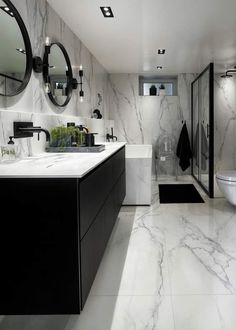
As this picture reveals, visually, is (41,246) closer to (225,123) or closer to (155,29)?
(155,29)

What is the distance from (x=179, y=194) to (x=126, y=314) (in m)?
3.41

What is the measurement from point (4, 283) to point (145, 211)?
9.20 feet

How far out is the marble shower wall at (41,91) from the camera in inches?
85.4

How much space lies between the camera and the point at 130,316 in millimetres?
1867

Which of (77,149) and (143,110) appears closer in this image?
(77,149)

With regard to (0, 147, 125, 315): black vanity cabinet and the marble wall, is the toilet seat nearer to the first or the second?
the marble wall

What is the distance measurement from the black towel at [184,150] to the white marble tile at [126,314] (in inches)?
189

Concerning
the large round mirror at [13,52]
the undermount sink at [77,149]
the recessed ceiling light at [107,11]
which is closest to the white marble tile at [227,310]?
the undermount sink at [77,149]

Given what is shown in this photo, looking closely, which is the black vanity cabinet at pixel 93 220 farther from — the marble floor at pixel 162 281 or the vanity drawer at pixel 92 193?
the marble floor at pixel 162 281

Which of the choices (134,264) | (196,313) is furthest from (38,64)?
(196,313)

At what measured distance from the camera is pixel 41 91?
8.91ft

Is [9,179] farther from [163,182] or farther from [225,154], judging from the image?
[225,154]

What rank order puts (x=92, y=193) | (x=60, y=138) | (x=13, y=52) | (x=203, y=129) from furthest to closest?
1. (x=203, y=129)
2. (x=60, y=138)
3. (x=13, y=52)
4. (x=92, y=193)

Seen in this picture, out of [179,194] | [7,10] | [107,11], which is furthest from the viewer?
[179,194]
